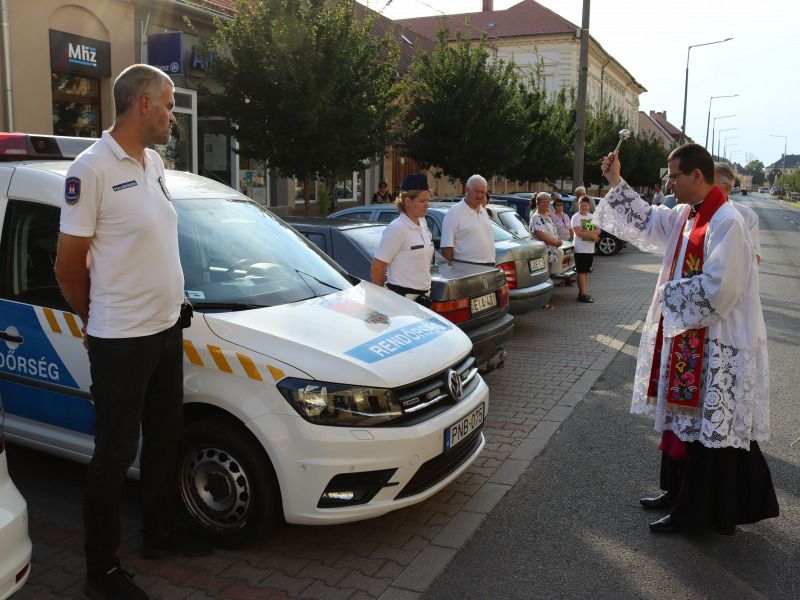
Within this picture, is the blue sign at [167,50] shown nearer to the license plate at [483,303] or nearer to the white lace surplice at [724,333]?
the license plate at [483,303]

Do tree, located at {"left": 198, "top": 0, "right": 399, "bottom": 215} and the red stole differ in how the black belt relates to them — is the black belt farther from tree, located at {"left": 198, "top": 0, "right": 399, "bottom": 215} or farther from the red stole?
tree, located at {"left": 198, "top": 0, "right": 399, "bottom": 215}

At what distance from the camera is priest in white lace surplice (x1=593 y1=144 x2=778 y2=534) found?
11.7 feet

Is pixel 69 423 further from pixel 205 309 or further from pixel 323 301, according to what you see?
pixel 323 301

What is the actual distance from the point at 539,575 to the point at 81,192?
2.61 meters

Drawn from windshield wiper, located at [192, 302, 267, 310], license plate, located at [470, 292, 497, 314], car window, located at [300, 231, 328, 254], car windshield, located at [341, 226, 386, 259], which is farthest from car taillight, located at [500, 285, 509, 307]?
windshield wiper, located at [192, 302, 267, 310]

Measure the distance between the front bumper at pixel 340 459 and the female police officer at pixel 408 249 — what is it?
217cm

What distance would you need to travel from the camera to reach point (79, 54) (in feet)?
42.6

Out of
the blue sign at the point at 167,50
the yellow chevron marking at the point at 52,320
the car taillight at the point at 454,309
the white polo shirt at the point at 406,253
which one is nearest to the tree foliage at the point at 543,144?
the blue sign at the point at 167,50

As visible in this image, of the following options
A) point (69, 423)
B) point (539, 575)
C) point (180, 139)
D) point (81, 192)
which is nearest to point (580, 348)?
point (539, 575)

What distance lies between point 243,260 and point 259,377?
3.47 feet

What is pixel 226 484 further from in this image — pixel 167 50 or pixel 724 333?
pixel 167 50

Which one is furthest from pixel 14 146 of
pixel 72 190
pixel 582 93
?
pixel 582 93

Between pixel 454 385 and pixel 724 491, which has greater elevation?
pixel 454 385

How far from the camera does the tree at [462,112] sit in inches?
746
